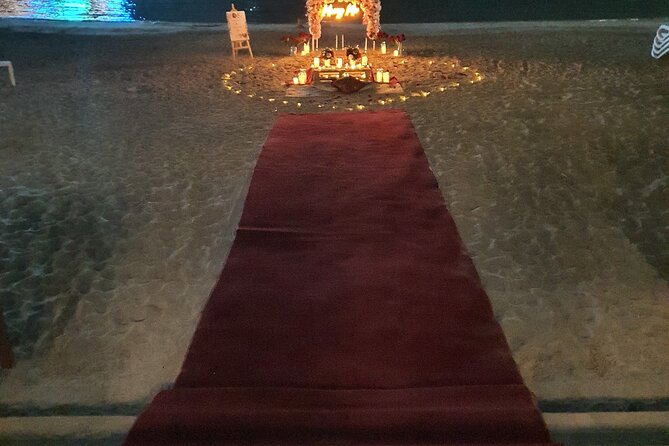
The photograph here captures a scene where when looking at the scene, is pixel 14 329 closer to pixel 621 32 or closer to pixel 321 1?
pixel 321 1

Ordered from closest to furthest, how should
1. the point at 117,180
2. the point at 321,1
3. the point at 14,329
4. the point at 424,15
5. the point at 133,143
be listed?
the point at 14,329 → the point at 117,180 → the point at 133,143 → the point at 321,1 → the point at 424,15

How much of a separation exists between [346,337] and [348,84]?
592cm

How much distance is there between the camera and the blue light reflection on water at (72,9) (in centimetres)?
1875

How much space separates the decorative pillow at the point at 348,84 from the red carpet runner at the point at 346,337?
3.33 meters

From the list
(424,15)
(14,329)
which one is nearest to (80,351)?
(14,329)

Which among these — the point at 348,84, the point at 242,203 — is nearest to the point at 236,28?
the point at 348,84

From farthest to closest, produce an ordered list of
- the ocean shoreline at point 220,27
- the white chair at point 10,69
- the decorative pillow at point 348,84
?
the ocean shoreline at point 220,27
the decorative pillow at point 348,84
the white chair at point 10,69

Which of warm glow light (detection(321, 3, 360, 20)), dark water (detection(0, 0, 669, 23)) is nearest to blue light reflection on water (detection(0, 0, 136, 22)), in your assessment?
dark water (detection(0, 0, 669, 23))

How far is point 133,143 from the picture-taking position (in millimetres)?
6711

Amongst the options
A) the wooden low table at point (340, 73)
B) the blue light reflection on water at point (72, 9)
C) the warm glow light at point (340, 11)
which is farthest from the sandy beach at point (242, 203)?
the blue light reflection on water at point (72, 9)

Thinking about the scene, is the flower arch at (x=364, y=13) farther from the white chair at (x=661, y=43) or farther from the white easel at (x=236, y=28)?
the white chair at (x=661, y=43)

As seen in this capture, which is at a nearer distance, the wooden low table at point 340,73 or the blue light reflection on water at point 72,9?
the wooden low table at point 340,73

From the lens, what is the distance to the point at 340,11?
10.2 meters

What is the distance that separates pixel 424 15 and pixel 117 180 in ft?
56.6
